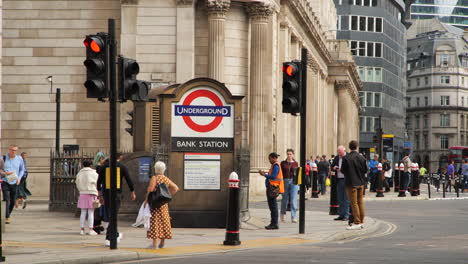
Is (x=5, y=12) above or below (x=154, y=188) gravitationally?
above

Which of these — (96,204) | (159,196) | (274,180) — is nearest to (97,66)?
(159,196)

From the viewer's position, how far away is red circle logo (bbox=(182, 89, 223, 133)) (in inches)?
840

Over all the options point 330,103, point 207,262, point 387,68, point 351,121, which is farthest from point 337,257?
point 387,68

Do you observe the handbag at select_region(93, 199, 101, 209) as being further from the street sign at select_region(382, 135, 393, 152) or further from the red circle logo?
the street sign at select_region(382, 135, 393, 152)

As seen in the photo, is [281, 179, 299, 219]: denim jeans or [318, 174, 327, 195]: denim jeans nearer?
[281, 179, 299, 219]: denim jeans

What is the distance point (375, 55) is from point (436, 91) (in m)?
52.5

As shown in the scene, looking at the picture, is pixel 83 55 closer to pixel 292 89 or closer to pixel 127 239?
pixel 292 89

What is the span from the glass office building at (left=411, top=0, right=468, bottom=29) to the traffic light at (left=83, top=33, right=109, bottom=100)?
Answer: 163202 millimetres

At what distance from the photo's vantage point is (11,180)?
22766 mm

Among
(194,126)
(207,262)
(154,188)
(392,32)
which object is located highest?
(392,32)

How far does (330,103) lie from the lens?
8650cm

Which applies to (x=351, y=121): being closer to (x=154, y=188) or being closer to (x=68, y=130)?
(x=68, y=130)

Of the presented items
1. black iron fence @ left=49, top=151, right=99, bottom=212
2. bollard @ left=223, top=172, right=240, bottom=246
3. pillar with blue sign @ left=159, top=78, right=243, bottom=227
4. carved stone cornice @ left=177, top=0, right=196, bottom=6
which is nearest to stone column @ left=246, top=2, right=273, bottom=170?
carved stone cornice @ left=177, top=0, right=196, bottom=6

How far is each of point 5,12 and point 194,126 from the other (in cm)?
2260
